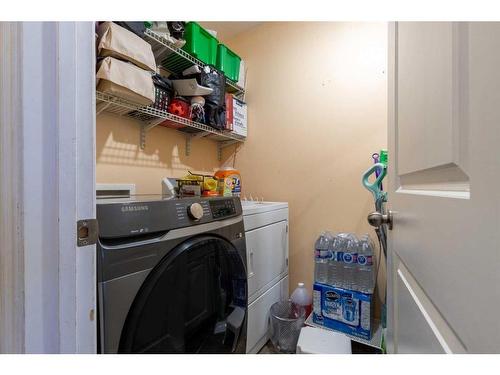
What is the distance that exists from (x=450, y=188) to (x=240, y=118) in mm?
1799

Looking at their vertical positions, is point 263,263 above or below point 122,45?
below

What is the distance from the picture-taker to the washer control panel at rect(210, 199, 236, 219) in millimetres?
963

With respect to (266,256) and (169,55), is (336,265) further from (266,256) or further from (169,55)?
(169,55)

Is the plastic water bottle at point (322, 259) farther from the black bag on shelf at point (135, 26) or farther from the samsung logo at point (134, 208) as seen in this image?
the black bag on shelf at point (135, 26)

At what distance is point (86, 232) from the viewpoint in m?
0.46

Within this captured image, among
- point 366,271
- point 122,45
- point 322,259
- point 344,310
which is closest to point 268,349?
point 344,310

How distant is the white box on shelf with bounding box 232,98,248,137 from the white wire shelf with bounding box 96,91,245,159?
53mm

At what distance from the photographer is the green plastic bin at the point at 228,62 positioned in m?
1.77

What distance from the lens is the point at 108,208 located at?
0.62 meters

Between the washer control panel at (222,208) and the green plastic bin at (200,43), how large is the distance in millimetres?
1098

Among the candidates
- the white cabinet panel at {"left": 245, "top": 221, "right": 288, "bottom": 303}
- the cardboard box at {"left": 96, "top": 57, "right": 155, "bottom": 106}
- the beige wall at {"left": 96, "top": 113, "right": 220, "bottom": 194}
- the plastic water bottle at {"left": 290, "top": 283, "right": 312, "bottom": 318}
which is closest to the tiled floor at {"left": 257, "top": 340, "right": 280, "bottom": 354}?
the plastic water bottle at {"left": 290, "top": 283, "right": 312, "bottom": 318}

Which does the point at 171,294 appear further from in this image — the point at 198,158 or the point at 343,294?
the point at 198,158

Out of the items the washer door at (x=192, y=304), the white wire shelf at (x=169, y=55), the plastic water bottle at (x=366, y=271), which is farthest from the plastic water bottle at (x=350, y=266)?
the white wire shelf at (x=169, y=55)

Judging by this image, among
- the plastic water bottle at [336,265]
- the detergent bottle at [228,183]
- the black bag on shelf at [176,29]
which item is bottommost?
the plastic water bottle at [336,265]
